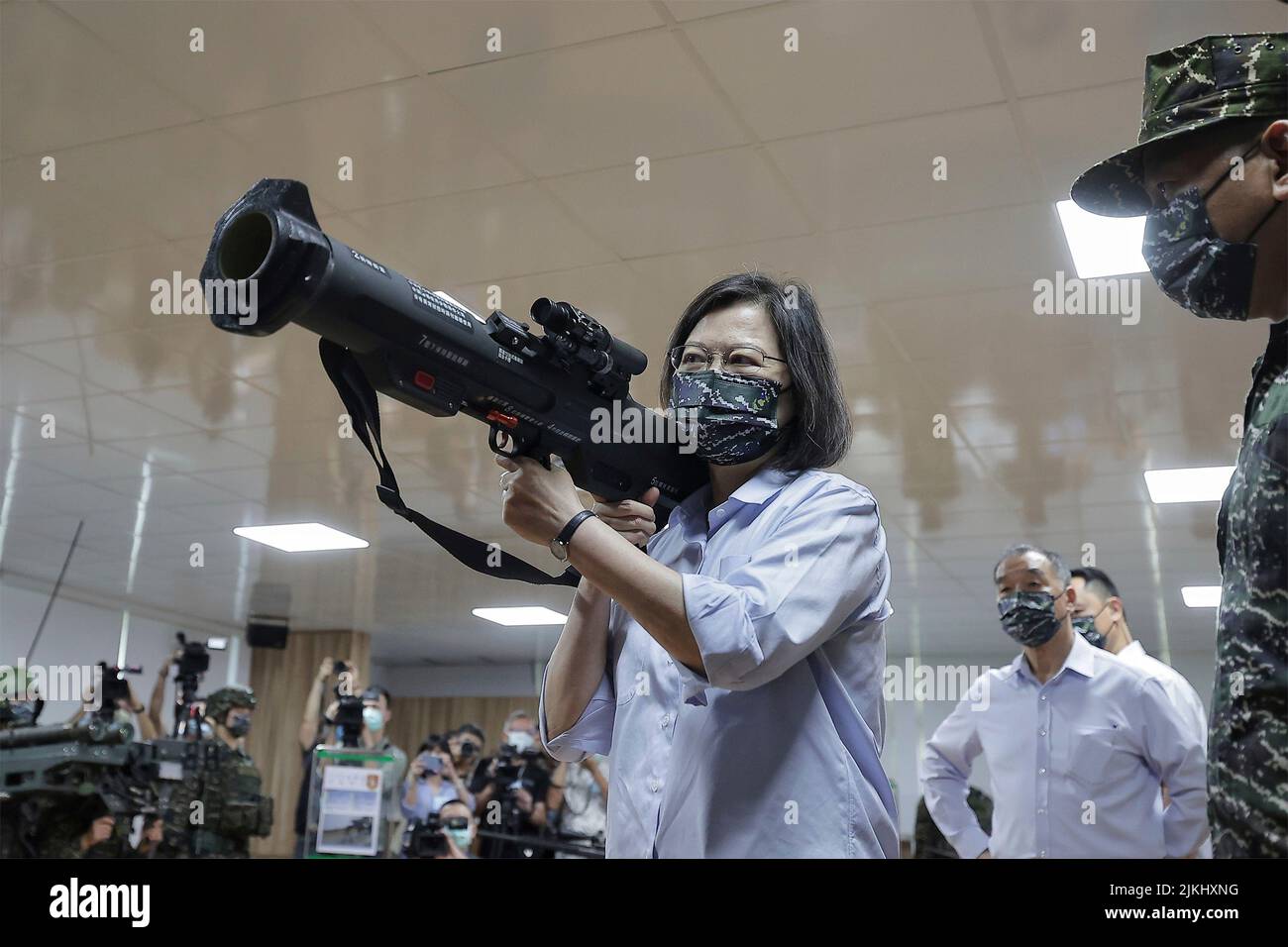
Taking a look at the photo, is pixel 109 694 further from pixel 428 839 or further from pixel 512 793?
pixel 512 793

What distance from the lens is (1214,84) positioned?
120cm

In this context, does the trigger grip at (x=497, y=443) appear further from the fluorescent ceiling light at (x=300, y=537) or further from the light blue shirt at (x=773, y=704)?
the fluorescent ceiling light at (x=300, y=537)

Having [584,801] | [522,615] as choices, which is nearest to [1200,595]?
[584,801]

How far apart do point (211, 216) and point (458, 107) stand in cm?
116

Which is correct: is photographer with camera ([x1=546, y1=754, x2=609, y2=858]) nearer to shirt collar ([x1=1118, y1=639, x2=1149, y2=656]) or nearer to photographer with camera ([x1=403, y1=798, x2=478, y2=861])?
photographer with camera ([x1=403, y1=798, x2=478, y2=861])

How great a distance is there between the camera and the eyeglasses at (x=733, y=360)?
148 cm

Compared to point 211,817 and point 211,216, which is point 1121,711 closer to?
point 211,216

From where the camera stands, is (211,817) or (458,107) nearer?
(458,107)

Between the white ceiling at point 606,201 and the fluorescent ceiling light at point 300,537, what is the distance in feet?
3.25

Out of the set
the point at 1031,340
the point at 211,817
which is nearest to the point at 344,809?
the point at 211,817

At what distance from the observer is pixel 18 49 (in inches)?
121

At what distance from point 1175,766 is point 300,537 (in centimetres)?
640

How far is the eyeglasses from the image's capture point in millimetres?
1480

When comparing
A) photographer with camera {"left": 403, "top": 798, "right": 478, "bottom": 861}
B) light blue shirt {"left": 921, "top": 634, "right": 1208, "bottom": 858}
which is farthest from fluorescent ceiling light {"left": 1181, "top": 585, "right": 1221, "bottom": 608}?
light blue shirt {"left": 921, "top": 634, "right": 1208, "bottom": 858}
